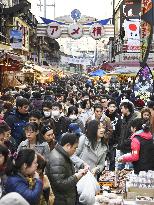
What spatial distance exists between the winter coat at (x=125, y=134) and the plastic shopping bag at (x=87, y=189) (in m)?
2.69

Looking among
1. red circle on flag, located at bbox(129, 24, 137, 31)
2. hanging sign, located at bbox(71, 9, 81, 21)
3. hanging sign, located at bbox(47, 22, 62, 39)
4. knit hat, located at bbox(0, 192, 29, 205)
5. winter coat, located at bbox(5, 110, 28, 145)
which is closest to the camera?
knit hat, located at bbox(0, 192, 29, 205)

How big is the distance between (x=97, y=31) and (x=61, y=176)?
36822 mm

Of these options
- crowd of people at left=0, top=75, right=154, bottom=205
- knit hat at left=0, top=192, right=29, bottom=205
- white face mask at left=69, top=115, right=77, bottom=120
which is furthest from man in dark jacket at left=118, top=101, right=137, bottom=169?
knit hat at left=0, top=192, right=29, bottom=205

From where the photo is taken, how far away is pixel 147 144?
304 inches

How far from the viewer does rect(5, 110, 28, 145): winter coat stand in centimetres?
945

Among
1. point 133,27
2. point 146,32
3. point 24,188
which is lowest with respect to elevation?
point 24,188

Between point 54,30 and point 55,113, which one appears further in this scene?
point 54,30

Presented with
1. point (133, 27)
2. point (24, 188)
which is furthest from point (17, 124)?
point (133, 27)

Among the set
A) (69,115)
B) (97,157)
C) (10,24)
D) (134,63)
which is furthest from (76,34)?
(97,157)

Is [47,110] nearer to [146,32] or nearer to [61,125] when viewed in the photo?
[61,125]

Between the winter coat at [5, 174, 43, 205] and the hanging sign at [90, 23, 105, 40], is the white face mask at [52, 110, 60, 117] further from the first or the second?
the hanging sign at [90, 23, 105, 40]

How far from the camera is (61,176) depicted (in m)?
6.13

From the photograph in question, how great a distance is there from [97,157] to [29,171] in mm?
2639

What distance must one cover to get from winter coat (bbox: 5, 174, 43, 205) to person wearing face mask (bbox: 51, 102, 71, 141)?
487 cm
